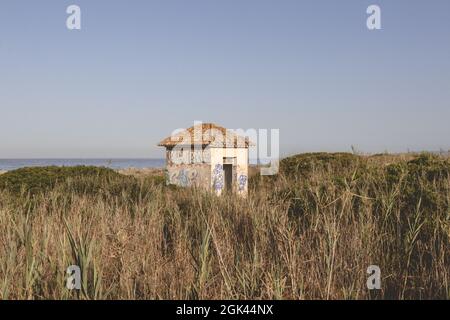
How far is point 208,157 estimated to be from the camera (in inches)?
553

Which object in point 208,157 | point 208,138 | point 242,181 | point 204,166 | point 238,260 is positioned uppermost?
point 208,138

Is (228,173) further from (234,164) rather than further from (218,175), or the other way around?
(218,175)

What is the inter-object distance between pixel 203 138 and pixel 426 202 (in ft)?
31.8

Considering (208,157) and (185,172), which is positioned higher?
(208,157)

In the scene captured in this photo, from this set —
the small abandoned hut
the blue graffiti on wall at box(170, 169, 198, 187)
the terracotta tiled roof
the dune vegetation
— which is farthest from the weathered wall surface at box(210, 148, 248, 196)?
the dune vegetation

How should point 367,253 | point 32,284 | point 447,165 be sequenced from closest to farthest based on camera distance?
point 32,284
point 367,253
point 447,165

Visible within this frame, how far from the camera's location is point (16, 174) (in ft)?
38.0

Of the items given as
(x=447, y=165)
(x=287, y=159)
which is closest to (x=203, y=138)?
(x=287, y=159)

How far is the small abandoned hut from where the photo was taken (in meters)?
13.9

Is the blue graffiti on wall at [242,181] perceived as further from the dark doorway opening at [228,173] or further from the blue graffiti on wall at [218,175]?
the blue graffiti on wall at [218,175]

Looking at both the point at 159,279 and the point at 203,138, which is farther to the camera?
the point at 203,138

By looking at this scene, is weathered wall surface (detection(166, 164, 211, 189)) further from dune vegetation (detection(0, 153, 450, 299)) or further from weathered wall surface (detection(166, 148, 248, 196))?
dune vegetation (detection(0, 153, 450, 299))

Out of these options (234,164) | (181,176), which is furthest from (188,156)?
(234,164)
